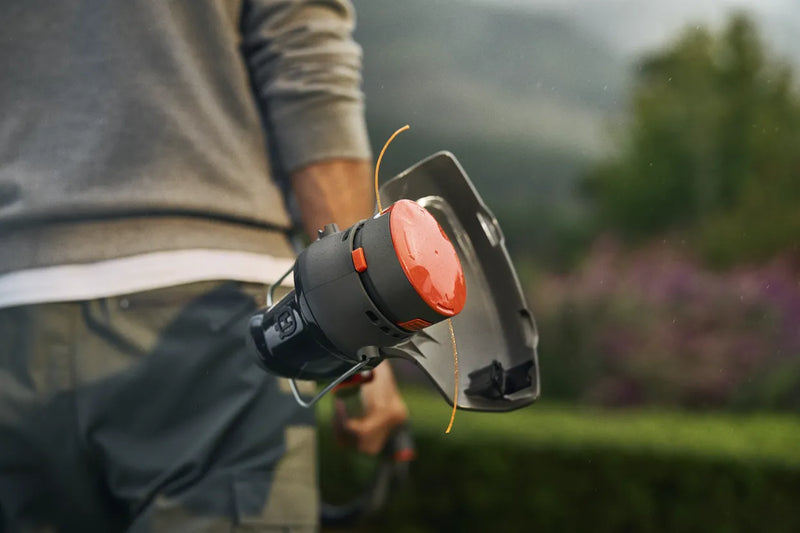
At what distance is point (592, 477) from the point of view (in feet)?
13.8

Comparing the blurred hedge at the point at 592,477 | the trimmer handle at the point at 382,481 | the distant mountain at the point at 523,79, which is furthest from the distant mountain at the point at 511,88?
the trimmer handle at the point at 382,481

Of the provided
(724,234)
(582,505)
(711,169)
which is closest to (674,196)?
(711,169)

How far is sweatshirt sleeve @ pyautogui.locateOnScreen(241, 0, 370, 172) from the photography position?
4.04ft

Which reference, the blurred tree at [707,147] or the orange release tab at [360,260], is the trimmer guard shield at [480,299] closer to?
the orange release tab at [360,260]

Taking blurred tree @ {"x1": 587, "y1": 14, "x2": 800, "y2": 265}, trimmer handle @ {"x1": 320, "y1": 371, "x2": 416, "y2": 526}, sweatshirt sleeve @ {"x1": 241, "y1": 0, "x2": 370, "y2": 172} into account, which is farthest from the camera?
blurred tree @ {"x1": 587, "y1": 14, "x2": 800, "y2": 265}

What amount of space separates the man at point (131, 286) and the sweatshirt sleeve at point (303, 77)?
0.09ft

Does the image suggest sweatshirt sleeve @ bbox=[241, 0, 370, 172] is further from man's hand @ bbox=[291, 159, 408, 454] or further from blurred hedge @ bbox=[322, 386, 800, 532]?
blurred hedge @ bbox=[322, 386, 800, 532]

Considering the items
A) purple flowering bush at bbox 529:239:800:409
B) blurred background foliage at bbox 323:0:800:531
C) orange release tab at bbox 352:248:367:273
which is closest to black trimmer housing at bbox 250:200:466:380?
orange release tab at bbox 352:248:367:273

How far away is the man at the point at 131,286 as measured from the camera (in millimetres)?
1138

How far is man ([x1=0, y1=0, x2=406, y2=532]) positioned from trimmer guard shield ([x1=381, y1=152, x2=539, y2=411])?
286 mm

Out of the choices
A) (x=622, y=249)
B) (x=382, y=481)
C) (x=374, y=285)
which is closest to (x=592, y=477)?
(x=382, y=481)

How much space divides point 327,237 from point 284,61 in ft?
1.34

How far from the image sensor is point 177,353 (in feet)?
3.87

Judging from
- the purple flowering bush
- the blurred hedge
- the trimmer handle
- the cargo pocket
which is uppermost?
the cargo pocket
